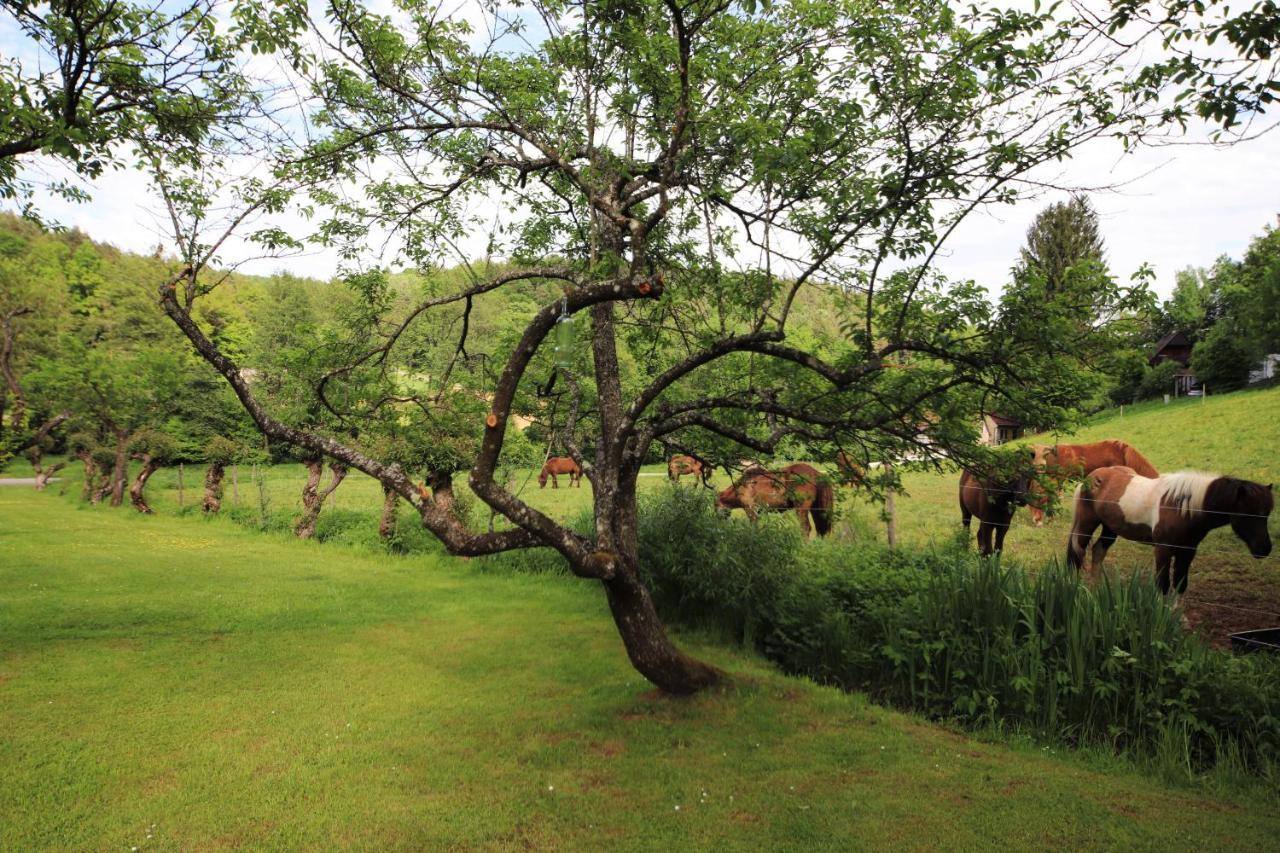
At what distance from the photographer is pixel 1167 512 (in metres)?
7.55

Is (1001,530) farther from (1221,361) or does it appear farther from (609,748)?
(1221,361)

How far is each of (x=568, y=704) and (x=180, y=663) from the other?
4.64 m

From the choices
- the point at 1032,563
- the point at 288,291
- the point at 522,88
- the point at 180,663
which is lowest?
the point at 180,663

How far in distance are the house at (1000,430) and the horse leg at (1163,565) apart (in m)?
1.89

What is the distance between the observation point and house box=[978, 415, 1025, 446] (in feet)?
22.7

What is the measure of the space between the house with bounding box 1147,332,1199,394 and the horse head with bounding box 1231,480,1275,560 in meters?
9.09

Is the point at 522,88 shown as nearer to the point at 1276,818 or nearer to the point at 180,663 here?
the point at 180,663

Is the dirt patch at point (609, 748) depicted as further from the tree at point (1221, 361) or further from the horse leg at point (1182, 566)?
the tree at point (1221, 361)

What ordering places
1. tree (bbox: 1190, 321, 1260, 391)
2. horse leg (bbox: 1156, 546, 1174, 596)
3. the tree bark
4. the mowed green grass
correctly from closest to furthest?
the mowed green grass, horse leg (bbox: 1156, 546, 1174, 596), tree (bbox: 1190, 321, 1260, 391), the tree bark

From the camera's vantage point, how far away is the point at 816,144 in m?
5.84

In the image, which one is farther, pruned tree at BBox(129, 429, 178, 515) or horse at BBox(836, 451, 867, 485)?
pruned tree at BBox(129, 429, 178, 515)

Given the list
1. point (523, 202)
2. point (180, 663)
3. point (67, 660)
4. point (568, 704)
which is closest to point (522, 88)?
point (523, 202)

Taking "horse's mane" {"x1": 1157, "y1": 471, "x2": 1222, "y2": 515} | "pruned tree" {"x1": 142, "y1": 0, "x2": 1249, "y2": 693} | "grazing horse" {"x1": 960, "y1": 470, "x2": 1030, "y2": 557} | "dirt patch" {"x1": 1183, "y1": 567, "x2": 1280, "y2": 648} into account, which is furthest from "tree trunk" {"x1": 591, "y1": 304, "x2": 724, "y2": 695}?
"horse's mane" {"x1": 1157, "y1": 471, "x2": 1222, "y2": 515}

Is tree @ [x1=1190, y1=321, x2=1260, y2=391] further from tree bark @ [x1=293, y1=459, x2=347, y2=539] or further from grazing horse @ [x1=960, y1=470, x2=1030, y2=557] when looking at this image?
tree bark @ [x1=293, y1=459, x2=347, y2=539]
